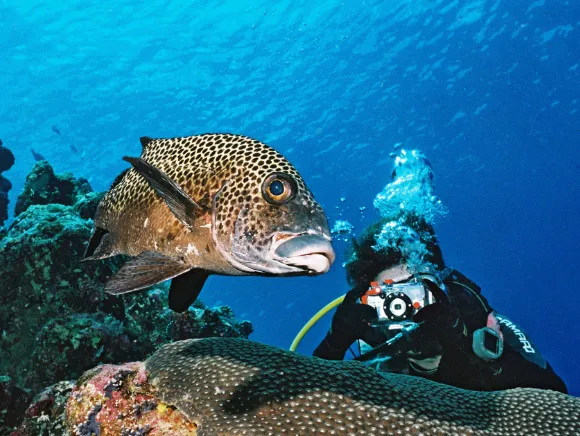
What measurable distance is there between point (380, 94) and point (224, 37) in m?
15.0

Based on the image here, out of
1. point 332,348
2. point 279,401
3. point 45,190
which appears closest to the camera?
point 279,401

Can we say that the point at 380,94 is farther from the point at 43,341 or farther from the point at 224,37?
the point at 43,341

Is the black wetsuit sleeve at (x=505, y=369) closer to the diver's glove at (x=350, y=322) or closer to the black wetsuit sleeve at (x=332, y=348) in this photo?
the diver's glove at (x=350, y=322)

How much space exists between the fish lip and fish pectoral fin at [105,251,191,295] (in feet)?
1.54

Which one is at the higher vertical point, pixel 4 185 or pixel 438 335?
pixel 4 185

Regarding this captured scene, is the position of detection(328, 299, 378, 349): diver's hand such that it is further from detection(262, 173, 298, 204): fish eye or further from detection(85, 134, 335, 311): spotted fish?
detection(262, 173, 298, 204): fish eye

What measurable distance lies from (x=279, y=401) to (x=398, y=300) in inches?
69.4

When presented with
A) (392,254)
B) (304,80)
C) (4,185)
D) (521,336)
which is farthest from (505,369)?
(304,80)

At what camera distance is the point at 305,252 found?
1.49 meters

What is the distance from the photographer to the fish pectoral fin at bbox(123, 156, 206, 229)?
1.48m

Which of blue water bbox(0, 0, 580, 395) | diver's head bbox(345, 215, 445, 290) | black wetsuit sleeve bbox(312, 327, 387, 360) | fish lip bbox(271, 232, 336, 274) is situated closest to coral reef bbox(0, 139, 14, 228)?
diver's head bbox(345, 215, 445, 290)

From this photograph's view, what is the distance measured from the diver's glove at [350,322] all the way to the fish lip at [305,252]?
2.43 m

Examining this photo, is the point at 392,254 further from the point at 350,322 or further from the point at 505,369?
the point at 505,369

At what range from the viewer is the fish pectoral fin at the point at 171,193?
1.48 m
